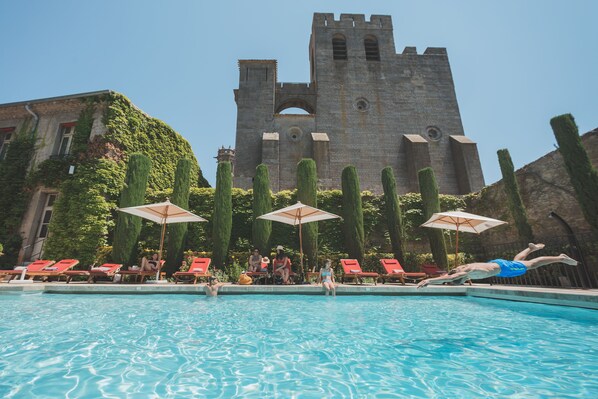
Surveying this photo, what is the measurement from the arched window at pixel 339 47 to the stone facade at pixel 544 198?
18526 mm

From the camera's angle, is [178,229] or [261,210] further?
[261,210]

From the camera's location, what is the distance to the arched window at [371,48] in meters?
26.1

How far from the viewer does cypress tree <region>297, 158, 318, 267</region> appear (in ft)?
40.6

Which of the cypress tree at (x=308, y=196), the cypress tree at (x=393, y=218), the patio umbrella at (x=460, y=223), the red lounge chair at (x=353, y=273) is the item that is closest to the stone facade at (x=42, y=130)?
the cypress tree at (x=308, y=196)

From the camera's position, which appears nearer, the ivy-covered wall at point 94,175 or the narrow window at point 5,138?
the ivy-covered wall at point 94,175

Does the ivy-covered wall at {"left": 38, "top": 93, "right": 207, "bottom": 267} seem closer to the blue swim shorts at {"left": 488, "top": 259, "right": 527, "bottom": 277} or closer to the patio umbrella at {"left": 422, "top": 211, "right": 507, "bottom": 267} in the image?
the patio umbrella at {"left": 422, "top": 211, "right": 507, "bottom": 267}

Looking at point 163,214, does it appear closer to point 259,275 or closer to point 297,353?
point 259,275

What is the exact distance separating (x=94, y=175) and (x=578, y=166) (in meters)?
18.5

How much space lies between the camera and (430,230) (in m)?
12.4

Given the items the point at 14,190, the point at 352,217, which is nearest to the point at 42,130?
the point at 14,190

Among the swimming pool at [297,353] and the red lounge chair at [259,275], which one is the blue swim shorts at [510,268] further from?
the red lounge chair at [259,275]

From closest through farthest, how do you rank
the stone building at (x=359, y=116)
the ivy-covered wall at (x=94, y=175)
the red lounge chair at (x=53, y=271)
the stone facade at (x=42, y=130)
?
the red lounge chair at (x=53, y=271), the ivy-covered wall at (x=94, y=175), the stone facade at (x=42, y=130), the stone building at (x=359, y=116)

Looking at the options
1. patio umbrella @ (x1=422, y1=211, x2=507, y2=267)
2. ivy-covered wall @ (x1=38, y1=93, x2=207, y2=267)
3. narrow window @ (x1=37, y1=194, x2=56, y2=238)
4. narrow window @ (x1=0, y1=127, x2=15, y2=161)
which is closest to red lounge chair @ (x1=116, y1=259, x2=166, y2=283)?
ivy-covered wall @ (x1=38, y1=93, x2=207, y2=267)

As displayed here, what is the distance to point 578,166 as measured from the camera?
9180 mm
